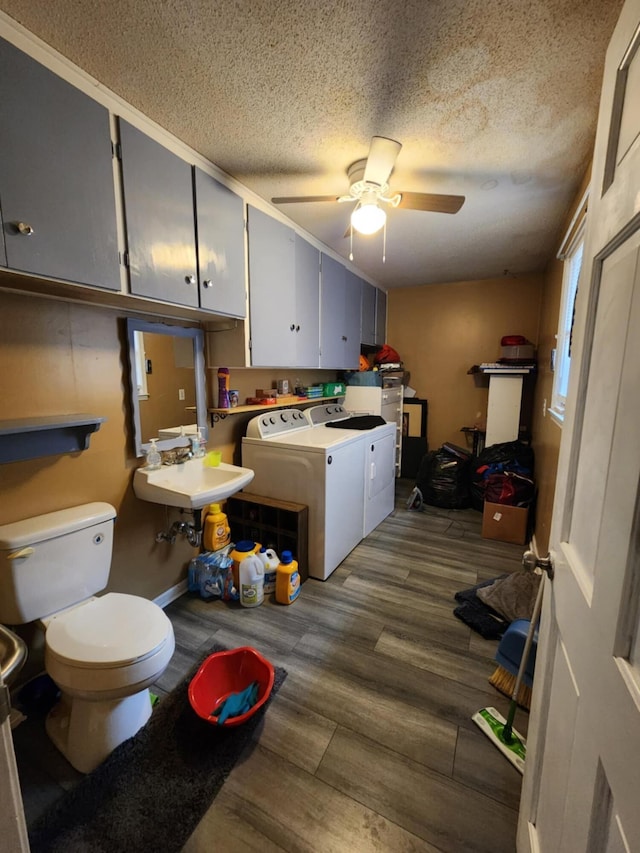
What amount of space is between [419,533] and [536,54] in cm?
282

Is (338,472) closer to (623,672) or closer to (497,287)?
(623,672)

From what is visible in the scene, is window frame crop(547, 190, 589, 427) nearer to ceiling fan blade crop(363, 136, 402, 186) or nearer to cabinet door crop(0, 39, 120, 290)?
ceiling fan blade crop(363, 136, 402, 186)

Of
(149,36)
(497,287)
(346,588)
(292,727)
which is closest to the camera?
(149,36)

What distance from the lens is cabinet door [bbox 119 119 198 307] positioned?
4.69 feet

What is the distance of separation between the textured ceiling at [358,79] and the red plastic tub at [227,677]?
2262mm

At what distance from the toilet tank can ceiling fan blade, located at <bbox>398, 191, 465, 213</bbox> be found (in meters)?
2.00

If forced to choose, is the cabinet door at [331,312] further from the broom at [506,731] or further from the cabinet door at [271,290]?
the broom at [506,731]

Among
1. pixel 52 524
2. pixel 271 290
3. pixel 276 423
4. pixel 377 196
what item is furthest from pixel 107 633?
pixel 377 196

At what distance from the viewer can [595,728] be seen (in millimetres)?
550

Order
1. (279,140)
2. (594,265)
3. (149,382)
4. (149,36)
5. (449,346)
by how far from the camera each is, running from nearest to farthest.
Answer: (594,265), (149,36), (279,140), (149,382), (449,346)

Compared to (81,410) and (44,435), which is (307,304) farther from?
(44,435)

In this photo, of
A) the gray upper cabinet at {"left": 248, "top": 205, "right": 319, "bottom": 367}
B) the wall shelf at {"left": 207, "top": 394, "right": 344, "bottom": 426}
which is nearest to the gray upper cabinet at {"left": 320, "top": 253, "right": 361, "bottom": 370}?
the gray upper cabinet at {"left": 248, "top": 205, "right": 319, "bottom": 367}

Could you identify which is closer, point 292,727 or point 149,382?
point 292,727

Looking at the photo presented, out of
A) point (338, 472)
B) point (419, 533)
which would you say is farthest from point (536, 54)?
point (419, 533)
